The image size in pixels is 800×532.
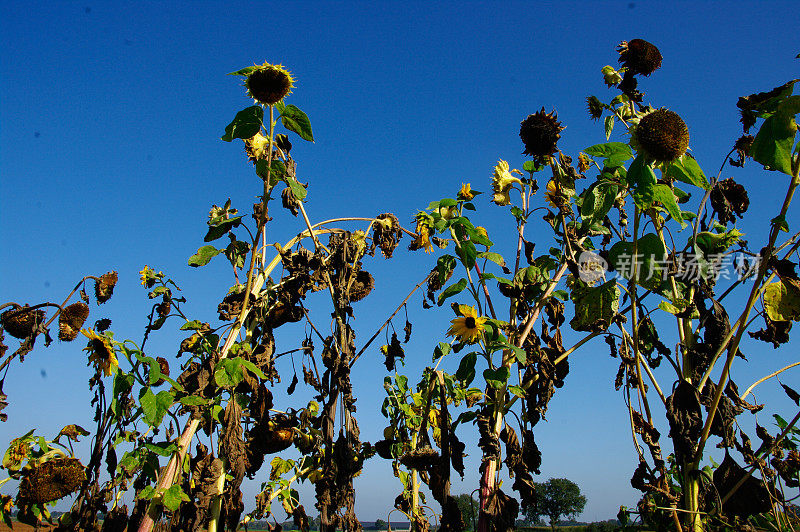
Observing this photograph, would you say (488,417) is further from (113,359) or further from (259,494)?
(113,359)

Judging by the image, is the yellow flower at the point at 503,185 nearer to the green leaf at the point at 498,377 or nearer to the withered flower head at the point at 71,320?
the green leaf at the point at 498,377

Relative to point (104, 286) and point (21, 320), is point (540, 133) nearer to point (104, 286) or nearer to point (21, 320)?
point (104, 286)

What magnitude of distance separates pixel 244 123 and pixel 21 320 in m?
1.55

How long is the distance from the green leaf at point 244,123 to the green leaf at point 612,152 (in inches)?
52.2

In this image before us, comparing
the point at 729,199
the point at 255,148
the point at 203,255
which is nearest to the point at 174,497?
the point at 203,255

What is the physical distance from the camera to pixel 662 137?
6.56 ft

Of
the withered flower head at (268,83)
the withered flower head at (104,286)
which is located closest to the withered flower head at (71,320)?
the withered flower head at (104,286)

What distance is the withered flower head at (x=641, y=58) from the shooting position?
263 cm

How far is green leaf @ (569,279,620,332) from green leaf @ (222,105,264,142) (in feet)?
5.15

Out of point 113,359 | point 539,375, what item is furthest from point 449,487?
point 113,359

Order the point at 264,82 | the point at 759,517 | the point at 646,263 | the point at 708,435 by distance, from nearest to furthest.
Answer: the point at 708,435
the point at 646,263
the point at 264,82
the point at 759,517

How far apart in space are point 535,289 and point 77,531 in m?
2.29

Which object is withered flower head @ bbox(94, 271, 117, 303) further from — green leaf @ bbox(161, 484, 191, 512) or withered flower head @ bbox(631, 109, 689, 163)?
withered flower head @ bbox(631, 109, 689, 163)

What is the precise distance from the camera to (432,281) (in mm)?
2793
